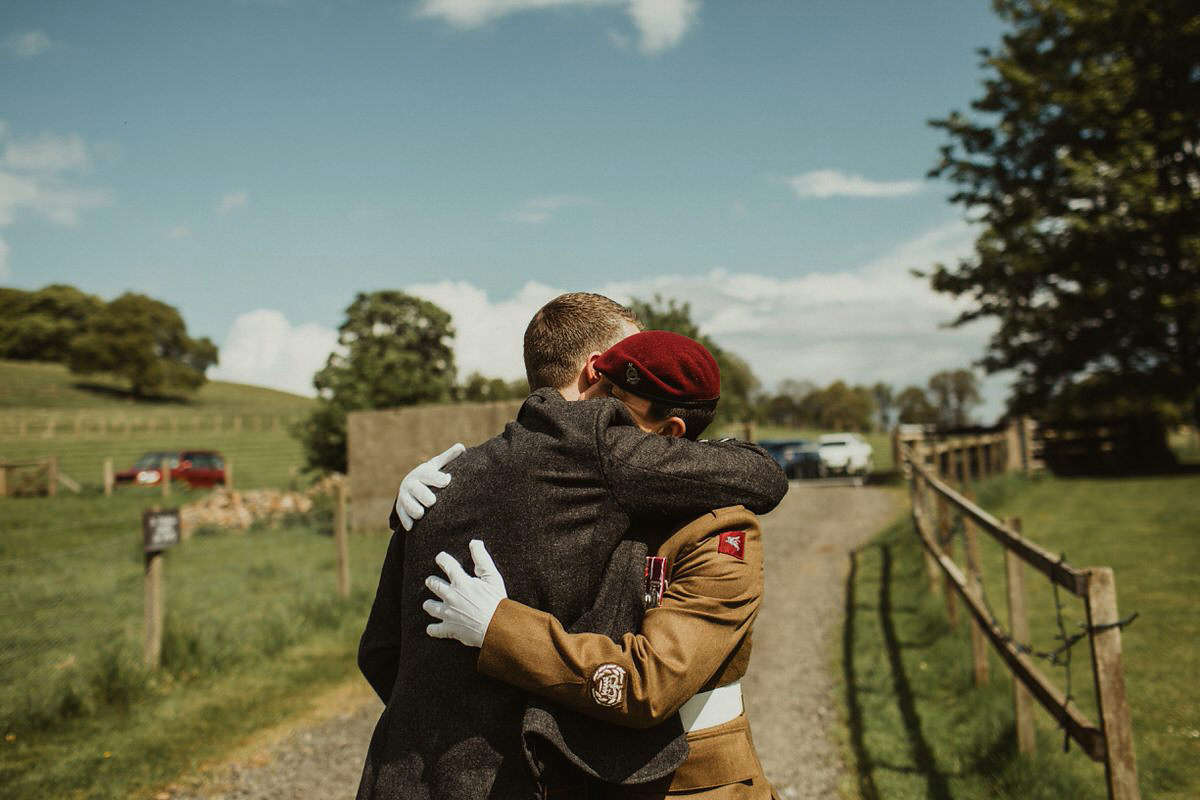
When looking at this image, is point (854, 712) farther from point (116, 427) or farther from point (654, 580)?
point (116, 427)

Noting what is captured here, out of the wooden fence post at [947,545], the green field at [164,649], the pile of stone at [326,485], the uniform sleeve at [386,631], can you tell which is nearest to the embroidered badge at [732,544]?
the uniform sleeve at [386,631]

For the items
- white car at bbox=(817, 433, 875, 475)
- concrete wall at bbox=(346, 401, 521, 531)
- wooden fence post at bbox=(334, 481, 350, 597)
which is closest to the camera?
wooden fence post at bbox=(334, 481, 350, 597)

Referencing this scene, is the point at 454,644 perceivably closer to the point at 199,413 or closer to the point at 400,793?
the point at 400,793

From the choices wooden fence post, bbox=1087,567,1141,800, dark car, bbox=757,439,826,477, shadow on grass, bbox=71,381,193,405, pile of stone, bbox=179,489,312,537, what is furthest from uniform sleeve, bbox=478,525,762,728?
shadow on grass, bbox=71,381,193,405

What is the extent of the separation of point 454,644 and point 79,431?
5288 cm

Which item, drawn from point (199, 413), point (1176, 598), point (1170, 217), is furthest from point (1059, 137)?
point (199, 413)

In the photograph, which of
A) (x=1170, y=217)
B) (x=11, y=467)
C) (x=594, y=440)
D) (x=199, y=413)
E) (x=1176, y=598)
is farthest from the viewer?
(x=199, y=413)

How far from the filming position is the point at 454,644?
1.68 m

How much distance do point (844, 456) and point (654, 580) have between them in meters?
30.3

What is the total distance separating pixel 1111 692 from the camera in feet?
10.2

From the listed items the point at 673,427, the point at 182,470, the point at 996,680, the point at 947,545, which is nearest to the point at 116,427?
the point at 182,470

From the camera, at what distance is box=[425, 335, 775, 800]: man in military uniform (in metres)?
1.52

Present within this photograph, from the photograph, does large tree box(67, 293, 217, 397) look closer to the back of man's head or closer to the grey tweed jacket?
the back of man's head

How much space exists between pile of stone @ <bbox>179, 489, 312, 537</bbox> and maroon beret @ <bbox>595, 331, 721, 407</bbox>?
18.5m
